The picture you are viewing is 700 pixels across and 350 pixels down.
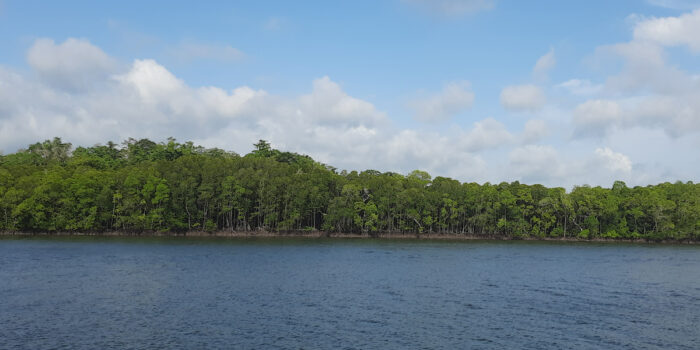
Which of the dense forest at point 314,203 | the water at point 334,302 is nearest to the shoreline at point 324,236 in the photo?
the dense forest at point 314,203

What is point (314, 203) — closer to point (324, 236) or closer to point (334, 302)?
point (324, 236)

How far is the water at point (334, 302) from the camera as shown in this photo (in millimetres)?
30859

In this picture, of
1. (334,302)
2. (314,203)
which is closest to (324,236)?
(314,203)

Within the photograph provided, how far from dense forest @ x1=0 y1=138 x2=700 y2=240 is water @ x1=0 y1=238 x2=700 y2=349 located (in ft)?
121

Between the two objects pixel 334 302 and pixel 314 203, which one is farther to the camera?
pixel 314 203

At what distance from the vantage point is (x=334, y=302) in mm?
41844

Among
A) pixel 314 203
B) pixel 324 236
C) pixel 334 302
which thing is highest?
pixel 314 203

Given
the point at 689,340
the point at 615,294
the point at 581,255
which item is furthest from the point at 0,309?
the point at 581,255

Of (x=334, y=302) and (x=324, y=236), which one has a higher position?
(x=324, y=236)

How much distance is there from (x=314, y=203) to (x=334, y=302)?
82.0 metres

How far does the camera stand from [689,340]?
3206cm

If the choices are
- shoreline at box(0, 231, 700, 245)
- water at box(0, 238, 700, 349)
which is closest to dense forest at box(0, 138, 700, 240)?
shoreline at box(0, 231, 700, 245)

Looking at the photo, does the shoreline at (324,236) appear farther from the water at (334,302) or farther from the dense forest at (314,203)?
the water at (334,302)

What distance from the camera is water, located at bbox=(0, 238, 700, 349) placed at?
30.9m
